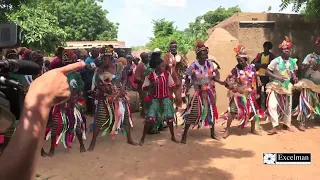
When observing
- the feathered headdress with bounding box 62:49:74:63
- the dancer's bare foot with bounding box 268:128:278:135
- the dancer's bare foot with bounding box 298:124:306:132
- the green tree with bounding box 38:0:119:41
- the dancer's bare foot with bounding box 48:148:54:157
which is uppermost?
the green tree with bounding box 38:0:119:41

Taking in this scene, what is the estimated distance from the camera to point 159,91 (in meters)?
6.24

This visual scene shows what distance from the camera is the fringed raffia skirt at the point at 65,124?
556cm

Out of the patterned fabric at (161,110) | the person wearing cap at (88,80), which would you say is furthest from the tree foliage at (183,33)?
the patterned fabric at (161,110)

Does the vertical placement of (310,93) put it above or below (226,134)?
above

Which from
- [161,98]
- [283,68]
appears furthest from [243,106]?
[161,98]

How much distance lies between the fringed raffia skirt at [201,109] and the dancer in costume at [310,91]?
180 centimetres

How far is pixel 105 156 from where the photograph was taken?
573 cm

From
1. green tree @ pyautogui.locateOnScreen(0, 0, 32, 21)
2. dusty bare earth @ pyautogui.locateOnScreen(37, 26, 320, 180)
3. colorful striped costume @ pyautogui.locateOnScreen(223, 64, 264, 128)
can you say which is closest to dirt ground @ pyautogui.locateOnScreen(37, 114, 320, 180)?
dusty bare earth @ pyautogui.locateOnScreen(37, 26, 320, 180)

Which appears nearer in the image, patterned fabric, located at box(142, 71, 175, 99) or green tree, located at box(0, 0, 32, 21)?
patterned fabric, located at box(142, 71, 175, 99)

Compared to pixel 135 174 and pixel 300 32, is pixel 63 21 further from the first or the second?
pixel 135 174

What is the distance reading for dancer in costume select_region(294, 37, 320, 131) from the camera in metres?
7.11

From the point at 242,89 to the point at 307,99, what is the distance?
1.40m

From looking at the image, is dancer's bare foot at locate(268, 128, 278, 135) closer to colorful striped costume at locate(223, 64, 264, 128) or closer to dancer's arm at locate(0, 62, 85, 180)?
colorful striped costume at locate(223, 64, 264, 128)

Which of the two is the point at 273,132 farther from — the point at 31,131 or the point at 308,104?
the point at 31,131
